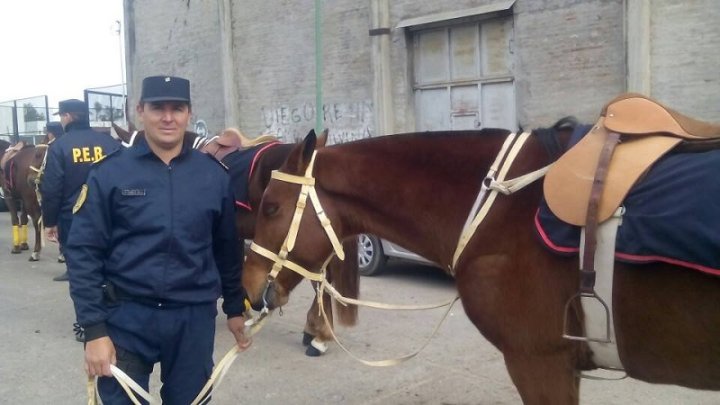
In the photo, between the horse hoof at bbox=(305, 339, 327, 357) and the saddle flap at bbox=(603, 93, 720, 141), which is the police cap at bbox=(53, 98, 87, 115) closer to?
the horse hoof at bbox=(305, 339, 327, 357)

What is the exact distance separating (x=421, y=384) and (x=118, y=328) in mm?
2696

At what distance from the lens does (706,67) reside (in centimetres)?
850

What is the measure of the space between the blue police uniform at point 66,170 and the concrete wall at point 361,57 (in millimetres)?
6607

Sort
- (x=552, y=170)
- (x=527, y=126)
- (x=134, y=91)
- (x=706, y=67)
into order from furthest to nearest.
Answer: (x=134, y=91), (x=527, y=126), (x=706, y=67), (x=552, y=170)

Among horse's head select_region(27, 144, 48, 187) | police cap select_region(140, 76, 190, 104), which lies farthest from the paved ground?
horse's head select_region(27, 144, 48, 187)

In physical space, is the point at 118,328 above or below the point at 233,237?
below

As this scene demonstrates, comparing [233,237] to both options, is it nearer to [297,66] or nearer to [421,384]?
[421,384]

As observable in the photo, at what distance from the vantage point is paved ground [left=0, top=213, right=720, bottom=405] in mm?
4703

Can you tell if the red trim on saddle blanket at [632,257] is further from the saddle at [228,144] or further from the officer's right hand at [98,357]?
the saddle at [228,144]

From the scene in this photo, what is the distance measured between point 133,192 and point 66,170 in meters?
4.10

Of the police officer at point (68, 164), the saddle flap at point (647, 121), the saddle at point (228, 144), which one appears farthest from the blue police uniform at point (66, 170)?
the saddle flap at point (647, 121)

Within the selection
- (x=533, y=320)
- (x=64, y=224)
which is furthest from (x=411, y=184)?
(x=64, y=224)

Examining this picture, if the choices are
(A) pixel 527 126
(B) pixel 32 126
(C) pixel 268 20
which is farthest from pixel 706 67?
(B) pixel 32 126

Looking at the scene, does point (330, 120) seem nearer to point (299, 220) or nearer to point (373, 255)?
point (373, 255)
